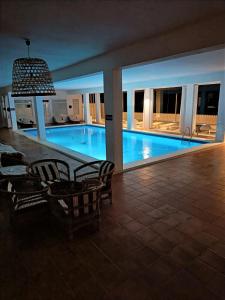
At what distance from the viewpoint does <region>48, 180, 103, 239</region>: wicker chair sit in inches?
92.0

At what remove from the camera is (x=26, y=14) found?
2158mm

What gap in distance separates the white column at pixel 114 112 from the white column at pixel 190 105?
5948 mm

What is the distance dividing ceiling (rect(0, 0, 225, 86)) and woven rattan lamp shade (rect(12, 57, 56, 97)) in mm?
473

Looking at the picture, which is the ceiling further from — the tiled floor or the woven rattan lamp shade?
the tiled floor

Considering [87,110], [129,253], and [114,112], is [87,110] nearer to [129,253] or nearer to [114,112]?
[114,112]

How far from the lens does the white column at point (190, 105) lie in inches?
352

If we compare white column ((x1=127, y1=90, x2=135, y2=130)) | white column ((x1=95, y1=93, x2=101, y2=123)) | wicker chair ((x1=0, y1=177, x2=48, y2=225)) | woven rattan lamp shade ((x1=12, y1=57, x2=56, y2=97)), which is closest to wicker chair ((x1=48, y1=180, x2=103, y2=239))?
wicker chair ((x1=0, y1=177, x2=48, y2=225))

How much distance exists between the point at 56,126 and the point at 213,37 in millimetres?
13534

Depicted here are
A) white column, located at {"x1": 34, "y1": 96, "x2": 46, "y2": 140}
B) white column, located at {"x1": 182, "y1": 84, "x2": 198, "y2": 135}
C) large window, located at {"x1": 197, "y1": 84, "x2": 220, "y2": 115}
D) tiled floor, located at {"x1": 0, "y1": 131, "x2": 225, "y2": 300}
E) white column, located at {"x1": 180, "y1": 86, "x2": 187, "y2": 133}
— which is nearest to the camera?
tiled floor, located at {"x1": 0, "y1": 131, "x2": 225, "y2": 300}

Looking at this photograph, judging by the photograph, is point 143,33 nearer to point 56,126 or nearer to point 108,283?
point 108,283

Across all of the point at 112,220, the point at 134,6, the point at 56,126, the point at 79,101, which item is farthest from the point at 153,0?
the point at 79,101

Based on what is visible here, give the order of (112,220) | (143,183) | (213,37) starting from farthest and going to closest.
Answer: (143,183) → (112,220) → (213,37)

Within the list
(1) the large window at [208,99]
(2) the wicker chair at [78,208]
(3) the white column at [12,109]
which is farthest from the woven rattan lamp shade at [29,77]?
(1) the large window at [208,99]

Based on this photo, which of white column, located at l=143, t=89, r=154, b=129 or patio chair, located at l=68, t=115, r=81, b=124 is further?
patio chair, located at l=68, t=115, r=81, b=124
